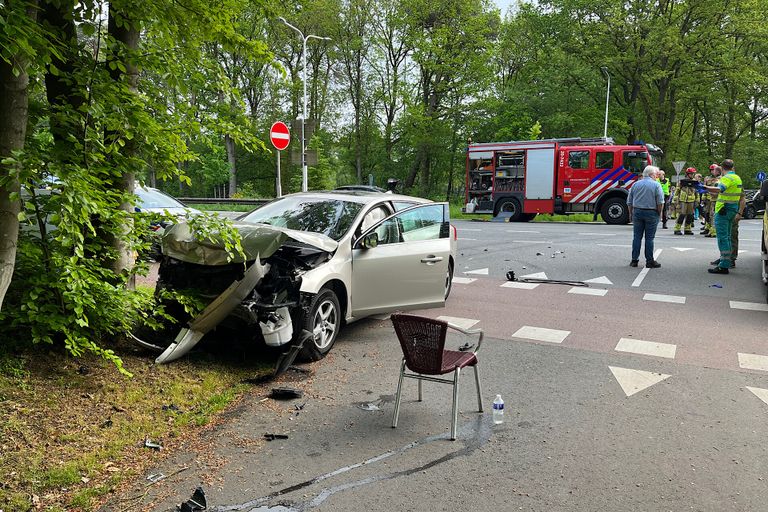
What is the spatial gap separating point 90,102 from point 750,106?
49573 millimetres

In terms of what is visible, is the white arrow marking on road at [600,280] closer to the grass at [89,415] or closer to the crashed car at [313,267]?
the crashed car at [313,267]

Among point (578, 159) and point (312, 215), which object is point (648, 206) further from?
point (578, 159)

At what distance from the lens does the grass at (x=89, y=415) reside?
3297mm

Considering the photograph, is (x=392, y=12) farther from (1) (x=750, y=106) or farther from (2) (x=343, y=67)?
(1) (x=750, y=106)

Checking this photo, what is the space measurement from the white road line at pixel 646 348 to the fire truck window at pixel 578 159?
1693cm

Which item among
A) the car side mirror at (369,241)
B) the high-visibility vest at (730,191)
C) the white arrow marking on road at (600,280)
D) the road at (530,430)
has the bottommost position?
the road at (530,430)

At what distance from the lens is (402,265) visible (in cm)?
648

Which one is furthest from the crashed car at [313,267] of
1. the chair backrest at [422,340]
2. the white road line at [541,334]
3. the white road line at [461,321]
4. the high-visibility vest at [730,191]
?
the high-visibility vest at [730,191]

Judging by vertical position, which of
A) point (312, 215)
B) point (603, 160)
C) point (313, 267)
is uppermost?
point (603, 160)

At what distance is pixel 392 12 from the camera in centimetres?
4084

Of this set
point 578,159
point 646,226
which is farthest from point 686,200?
point 578,159

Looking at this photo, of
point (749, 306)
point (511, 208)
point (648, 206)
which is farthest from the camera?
point (511, 208)

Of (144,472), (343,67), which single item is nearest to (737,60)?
(343,67)

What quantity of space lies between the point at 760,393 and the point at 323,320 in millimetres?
3952
